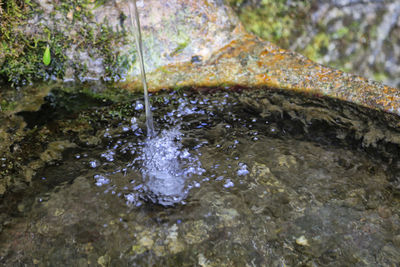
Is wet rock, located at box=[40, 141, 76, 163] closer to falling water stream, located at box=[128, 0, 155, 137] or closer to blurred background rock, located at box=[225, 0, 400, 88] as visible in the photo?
falling water stream, located at box=[128, 0, 155, 137]

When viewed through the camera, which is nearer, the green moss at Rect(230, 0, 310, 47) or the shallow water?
the shallow water

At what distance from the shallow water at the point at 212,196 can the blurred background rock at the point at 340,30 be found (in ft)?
2.30

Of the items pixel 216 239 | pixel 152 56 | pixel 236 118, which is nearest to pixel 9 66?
pixel 152 56

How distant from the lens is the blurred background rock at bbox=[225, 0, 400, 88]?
319 centimetres

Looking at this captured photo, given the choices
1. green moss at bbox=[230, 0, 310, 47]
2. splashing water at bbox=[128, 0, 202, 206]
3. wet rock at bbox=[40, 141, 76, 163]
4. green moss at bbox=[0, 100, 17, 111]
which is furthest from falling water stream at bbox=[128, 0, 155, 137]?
green moss at bbox=[0, 100, 17, 111]

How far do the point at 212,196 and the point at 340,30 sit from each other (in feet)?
7.16

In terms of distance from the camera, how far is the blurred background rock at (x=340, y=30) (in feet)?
10.5

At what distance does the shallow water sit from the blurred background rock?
2.30 feet

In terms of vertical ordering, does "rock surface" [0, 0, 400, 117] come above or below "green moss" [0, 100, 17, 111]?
above

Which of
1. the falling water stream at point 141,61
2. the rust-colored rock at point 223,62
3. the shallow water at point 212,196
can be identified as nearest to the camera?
Answer: the shallow water at point 212,196

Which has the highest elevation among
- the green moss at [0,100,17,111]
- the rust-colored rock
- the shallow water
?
the rust-colored rock

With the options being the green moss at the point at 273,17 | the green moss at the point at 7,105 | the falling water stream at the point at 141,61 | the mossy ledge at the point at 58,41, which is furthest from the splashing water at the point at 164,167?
the green moss at the point at 273,17

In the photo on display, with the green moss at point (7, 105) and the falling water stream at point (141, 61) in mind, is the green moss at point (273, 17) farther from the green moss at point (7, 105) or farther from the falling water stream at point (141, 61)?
the green moss at point (7, 105)

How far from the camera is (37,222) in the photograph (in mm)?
2180
